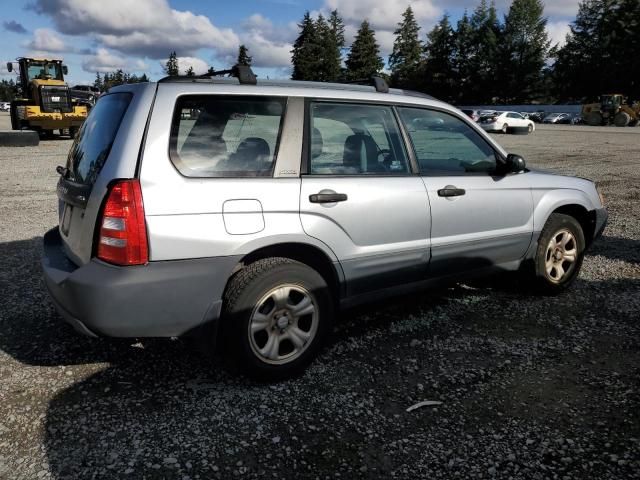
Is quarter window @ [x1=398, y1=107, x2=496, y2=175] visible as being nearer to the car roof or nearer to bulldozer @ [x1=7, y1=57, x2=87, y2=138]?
the car roof

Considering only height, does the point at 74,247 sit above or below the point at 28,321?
above

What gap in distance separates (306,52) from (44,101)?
76.1 m

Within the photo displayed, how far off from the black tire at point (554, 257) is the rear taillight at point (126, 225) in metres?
3.22

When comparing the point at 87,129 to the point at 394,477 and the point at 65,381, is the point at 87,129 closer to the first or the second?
the point at 65,381

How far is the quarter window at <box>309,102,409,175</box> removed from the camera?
3.29m

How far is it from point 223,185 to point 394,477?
5.46 ft

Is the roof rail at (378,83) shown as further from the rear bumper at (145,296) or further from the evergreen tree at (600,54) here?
the evergreen tree at (600,54)

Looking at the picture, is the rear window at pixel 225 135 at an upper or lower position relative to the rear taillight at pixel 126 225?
upper

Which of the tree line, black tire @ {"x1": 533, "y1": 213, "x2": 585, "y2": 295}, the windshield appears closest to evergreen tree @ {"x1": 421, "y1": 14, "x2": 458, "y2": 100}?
the tree line

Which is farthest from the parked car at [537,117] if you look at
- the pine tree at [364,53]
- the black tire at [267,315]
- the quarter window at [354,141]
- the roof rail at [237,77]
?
the black tire at [267,315]

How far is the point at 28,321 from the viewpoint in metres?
4.04

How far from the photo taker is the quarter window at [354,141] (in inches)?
130

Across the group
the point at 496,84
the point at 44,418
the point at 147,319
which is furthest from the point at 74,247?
the point at 496,84

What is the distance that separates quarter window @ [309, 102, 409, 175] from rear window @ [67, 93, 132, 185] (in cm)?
112
